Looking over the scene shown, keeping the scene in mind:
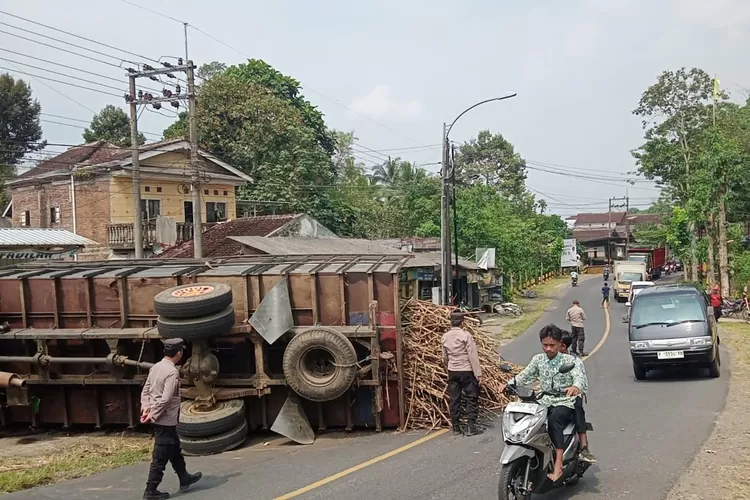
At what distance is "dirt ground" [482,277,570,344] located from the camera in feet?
93.1

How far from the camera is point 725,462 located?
24.8ft

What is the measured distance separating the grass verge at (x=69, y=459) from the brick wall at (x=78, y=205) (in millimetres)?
24744

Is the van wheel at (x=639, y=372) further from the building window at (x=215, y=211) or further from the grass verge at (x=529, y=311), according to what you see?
the building window at (x=215, y=211)

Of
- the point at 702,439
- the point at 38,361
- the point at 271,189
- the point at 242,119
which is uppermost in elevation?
the point at 242,119

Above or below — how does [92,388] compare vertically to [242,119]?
below

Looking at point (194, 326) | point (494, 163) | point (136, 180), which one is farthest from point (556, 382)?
point (494, 163)

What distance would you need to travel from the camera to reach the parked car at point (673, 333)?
1359 cm

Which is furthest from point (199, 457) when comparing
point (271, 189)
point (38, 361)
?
point (271, 189)

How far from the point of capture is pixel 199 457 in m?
9.09

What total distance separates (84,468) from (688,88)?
4883cm

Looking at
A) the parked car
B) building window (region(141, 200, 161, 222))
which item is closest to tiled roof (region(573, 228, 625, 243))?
building window (region(141, 200, 161, 222))

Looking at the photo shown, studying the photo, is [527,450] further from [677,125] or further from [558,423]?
[677,125]

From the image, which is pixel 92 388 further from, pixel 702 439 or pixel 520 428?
pixel 702 439

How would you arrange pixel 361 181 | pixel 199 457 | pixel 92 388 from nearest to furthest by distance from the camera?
pixel 199 457, pixel 92 388, pixel 361 181
